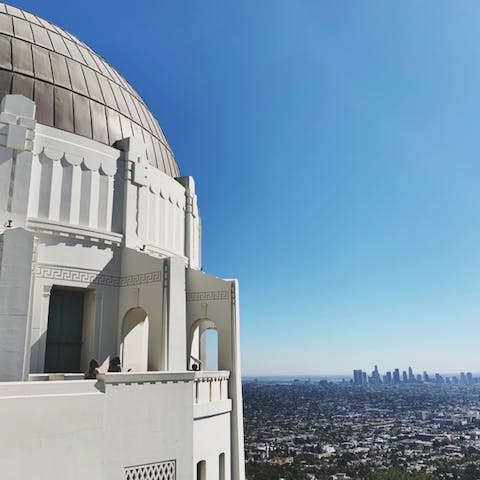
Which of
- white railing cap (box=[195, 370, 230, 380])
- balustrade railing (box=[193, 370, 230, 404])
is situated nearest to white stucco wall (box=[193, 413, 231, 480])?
balustrade railing (box=[193, 370, 230, 404])

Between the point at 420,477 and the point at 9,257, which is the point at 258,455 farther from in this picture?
the point at 9,257

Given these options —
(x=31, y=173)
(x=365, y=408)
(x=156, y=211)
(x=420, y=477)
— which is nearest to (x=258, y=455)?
(x=420, y=477)

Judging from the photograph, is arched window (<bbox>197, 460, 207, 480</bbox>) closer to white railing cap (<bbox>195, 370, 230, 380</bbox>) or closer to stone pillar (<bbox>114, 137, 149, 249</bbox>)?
white railing cap (<bbox>195, 370, 230, 380</bbox>)

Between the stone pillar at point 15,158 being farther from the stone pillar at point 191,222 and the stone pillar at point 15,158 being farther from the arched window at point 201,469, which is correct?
the arched window at point 201,469

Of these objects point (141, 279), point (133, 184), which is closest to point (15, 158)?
point (133, 184)

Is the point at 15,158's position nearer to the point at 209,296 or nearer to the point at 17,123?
the point at 17,123

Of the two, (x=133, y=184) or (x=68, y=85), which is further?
(x=68, y=85)
